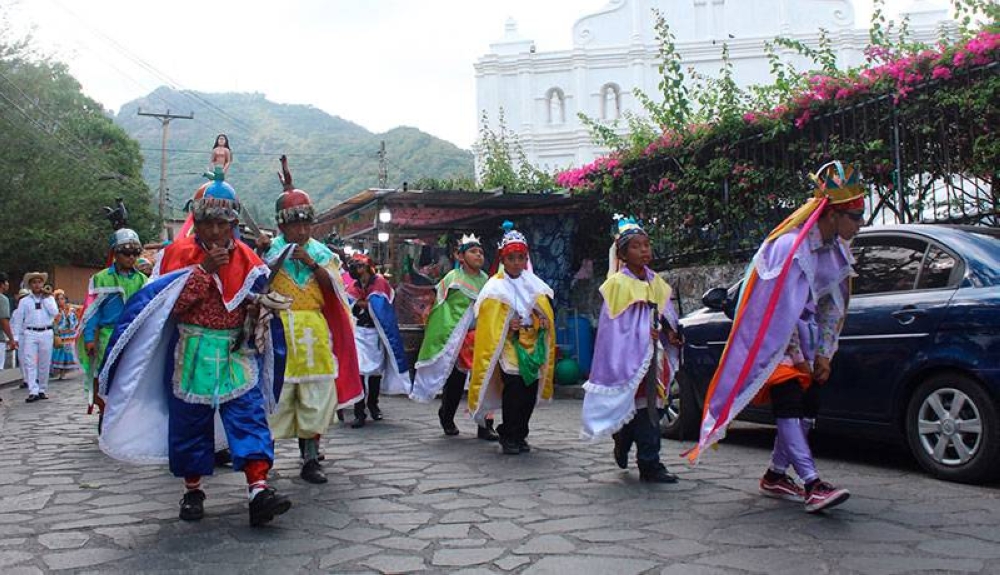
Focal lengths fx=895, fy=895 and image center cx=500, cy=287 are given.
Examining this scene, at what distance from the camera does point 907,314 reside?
19.0 ft

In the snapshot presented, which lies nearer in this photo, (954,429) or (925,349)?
(954,429)

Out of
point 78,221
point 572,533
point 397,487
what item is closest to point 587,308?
point 397,487

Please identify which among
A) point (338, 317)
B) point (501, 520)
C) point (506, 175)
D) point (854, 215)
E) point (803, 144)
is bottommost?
point (501, 520)

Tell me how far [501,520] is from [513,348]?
8.61 feet

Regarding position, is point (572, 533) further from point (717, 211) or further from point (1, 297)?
point (1, 297)

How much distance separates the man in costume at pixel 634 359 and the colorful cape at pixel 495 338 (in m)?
1.25

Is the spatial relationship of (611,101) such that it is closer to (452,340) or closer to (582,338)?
(582,338)

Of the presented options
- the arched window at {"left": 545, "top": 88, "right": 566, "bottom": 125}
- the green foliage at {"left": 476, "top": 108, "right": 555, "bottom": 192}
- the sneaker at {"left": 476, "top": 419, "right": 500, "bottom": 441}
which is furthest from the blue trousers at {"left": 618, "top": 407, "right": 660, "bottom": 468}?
the arched window at {"left": 545, "top": 88, "right": 566, "bottom": 125}

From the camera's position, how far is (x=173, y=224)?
168 ft

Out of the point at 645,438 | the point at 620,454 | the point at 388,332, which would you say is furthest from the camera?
the point at 388,332

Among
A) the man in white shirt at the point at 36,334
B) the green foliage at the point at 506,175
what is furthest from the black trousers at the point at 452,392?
the man in white shirt at the point at 36,334

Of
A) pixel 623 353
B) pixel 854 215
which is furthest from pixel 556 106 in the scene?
pixel 854 215

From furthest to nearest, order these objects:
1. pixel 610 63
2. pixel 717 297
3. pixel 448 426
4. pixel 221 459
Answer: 1. pixel 610 63
2. pixel 448 426
3. pixel 221 459
4. pixel 717 297

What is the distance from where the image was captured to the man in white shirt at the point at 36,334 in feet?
43.5
